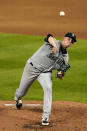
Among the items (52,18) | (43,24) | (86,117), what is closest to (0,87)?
(86,117)

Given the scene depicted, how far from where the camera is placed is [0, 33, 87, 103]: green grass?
13023 millimetres

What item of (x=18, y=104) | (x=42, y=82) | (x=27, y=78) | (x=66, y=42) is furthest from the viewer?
(x=18, y=104)

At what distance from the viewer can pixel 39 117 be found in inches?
391

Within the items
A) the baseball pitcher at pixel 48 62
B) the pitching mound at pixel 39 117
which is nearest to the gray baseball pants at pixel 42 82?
the baseball pitcher at pixel 48 62

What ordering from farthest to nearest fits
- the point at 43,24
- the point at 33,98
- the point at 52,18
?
the point at 52,18, the point at 43,24, the point at 33,98

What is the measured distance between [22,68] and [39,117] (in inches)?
248

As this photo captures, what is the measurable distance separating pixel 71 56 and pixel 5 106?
751 centimetres

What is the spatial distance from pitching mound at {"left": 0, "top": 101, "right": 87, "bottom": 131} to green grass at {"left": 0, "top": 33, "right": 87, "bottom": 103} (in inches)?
52.5

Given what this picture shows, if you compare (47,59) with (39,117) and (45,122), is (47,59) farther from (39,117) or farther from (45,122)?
(39,117)

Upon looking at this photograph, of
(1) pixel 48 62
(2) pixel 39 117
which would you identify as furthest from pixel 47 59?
(2) pixel 39 117

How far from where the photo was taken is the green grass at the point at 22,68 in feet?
42.7

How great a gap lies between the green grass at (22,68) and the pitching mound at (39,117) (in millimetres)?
1334

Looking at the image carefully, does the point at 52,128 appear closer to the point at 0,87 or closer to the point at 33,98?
the point at 33,98

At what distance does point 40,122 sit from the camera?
9.47 meters
